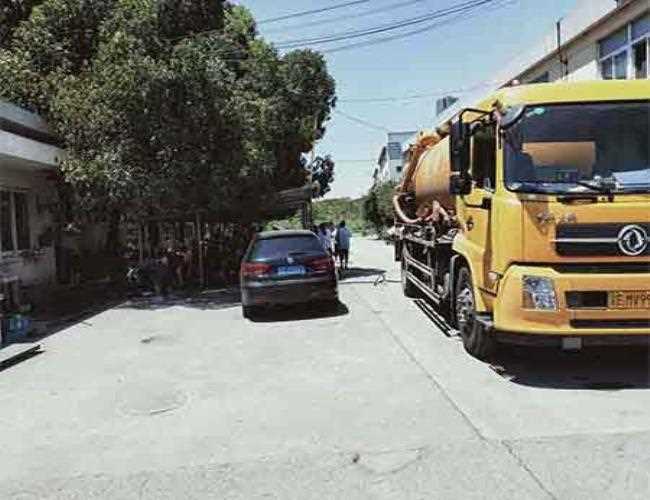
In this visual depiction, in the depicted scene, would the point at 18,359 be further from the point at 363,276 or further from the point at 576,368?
the point at 363,276

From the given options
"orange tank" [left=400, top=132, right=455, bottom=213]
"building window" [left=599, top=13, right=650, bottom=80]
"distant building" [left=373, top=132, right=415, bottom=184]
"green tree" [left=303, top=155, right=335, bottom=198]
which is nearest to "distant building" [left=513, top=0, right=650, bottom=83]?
"building window" [left=599, top=13, right=650, bottom=80]

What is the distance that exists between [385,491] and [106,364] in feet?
19.3

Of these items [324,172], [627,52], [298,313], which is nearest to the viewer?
[298,313]

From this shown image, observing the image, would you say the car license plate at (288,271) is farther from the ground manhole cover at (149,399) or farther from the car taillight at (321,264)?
the ground manhole cover at (149,399)

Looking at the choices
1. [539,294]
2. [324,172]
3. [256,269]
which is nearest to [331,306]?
[256,269]

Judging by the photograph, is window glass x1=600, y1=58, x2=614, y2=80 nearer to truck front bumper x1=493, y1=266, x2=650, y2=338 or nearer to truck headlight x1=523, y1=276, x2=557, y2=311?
truck front bumper x1=493, y1=266, x2=650, y2=338

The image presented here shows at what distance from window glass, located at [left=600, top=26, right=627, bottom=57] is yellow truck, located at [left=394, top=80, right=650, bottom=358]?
31.2ft

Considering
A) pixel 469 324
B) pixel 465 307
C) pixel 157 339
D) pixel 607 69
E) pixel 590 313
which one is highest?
pixel 607 69

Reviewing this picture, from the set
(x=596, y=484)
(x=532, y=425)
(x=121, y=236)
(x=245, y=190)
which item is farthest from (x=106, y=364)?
(x=121, y=236)

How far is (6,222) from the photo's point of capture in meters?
16.0

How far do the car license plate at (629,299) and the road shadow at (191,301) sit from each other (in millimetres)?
9393

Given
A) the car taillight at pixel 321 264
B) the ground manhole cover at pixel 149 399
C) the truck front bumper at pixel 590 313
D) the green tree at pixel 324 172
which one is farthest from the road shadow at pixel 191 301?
the green tree at pixel 324 172

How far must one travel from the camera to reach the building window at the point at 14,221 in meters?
15.9

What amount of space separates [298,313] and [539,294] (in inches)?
281
